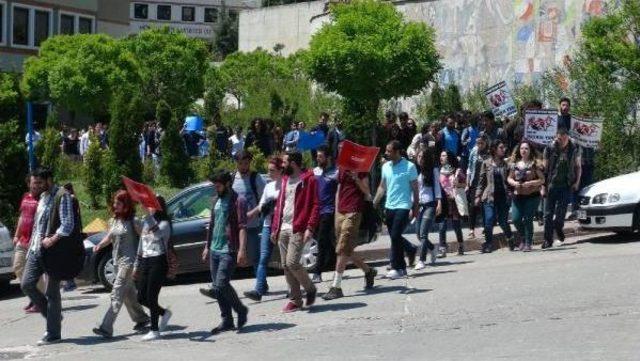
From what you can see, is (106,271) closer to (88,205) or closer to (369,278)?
(369,278)

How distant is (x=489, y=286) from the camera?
1355 centimetres

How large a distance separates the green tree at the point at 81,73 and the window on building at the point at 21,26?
7508mm

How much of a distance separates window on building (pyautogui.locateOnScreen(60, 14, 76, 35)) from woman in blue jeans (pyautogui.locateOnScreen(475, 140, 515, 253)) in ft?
157

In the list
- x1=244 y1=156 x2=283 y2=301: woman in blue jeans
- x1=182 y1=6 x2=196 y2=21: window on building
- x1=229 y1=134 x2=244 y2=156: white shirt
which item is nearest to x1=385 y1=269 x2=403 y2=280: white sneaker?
x1=244 y1=156 x2=283 y2=301: woman in blue jeans

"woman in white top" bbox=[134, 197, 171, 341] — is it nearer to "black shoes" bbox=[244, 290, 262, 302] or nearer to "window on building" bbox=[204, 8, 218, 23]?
"black shoes" bbox=[244, 290, 262, 302]

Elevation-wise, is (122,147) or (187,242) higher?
(122,147)

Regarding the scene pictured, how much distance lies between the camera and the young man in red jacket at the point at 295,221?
12539mm

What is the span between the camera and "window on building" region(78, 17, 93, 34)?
6309 centimetres

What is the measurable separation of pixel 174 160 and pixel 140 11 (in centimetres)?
10538

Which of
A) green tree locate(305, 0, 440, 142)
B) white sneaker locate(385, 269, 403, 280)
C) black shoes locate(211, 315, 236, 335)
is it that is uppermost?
green tree locate(305, 0, 440, 142)

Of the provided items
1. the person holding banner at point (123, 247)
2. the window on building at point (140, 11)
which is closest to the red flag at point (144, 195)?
the person holding banner at point (123, 247)

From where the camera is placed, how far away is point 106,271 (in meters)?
16.5

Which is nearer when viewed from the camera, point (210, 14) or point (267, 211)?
point (267, 211)

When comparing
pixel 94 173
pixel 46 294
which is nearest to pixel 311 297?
pixel 46 294
